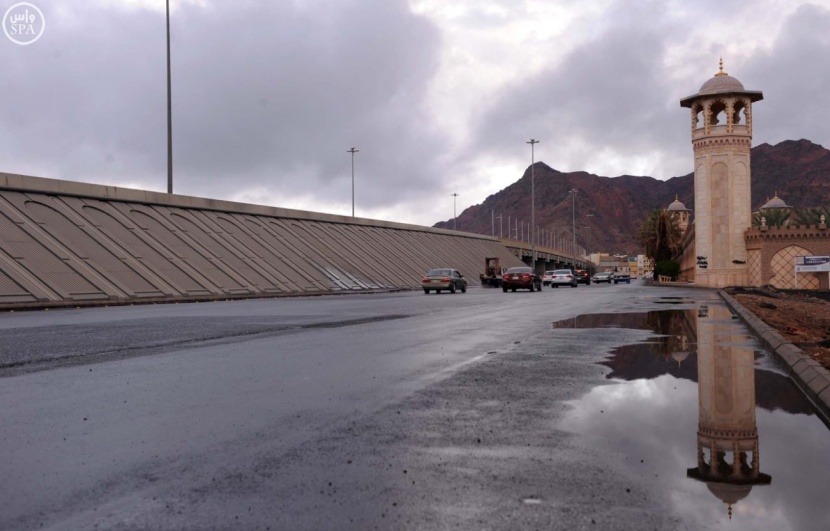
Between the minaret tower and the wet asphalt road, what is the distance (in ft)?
176

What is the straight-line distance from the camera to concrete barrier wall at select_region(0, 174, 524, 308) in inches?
1094

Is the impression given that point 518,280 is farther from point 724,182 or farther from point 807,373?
point 807,373

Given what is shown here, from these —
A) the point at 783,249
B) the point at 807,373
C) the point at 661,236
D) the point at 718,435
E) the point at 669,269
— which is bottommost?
the point at 718,435

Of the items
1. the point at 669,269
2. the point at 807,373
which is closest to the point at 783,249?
the point at 669,269

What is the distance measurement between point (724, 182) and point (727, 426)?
59302 millimetres

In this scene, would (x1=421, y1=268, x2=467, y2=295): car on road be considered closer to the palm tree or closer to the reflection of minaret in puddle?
the reflection of minaret in puddle

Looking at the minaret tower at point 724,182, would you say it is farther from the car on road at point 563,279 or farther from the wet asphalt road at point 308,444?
the wet asphalt road at point 308,444

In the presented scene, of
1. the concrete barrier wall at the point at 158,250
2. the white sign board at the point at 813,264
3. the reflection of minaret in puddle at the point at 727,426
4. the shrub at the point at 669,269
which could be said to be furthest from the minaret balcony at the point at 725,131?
the reflection of minaret in puddle at the point at 727,426

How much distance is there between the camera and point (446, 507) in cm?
360

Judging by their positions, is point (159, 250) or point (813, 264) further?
point (813, 264)

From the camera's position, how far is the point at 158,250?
3500cm

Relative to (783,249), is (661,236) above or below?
above

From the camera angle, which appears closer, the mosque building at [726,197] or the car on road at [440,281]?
the car on road at [440,281]

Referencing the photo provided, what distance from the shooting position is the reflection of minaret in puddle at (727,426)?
4121mm
